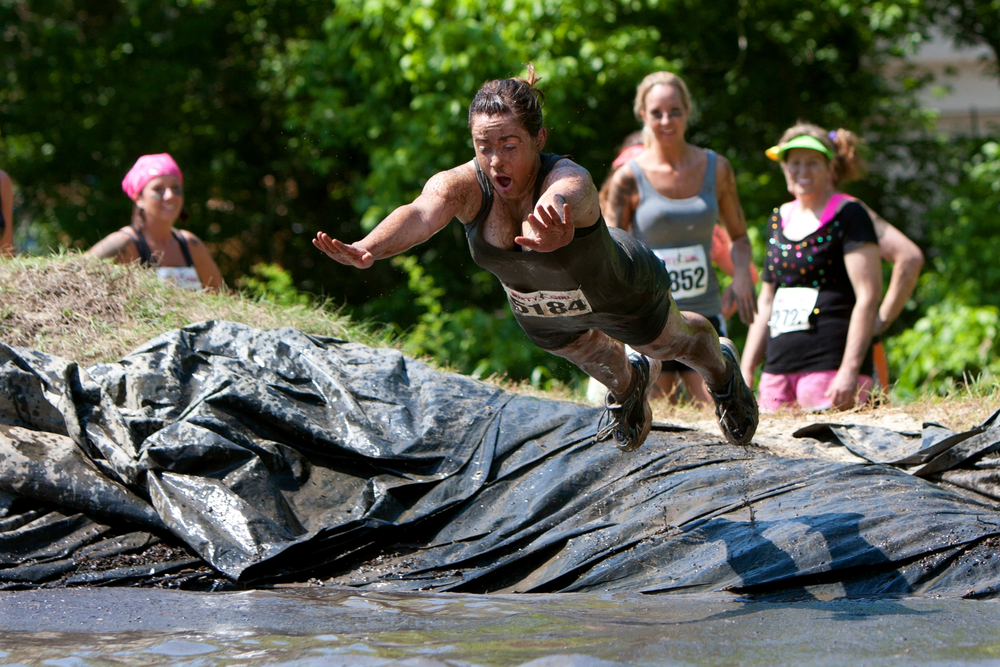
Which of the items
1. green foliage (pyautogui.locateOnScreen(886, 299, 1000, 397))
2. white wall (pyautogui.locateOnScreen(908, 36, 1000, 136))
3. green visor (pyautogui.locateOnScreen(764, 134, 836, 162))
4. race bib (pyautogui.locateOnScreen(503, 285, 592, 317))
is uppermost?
white wall (pyautogui.locateOnScreen(908, 36, 1000, 136))

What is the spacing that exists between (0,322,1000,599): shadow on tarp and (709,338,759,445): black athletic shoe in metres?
0.22

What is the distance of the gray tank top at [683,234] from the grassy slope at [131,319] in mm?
713

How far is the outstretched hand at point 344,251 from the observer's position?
2.82m

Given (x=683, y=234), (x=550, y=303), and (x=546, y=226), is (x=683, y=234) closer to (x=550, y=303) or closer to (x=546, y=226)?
(x=550, y=303)

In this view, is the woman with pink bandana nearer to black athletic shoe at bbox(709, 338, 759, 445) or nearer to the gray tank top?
the gray tank top

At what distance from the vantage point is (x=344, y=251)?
2828mm

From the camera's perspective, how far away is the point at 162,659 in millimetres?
3000

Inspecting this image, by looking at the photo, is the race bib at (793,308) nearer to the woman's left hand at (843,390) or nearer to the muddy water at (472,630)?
the woman's left hand at (843,390)

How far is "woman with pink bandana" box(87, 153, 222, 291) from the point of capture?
6355 mm

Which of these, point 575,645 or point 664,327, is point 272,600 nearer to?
point 575,645

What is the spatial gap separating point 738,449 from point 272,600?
230 cm

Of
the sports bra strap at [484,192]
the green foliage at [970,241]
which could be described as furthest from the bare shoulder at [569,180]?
the green foliage at [970,241]

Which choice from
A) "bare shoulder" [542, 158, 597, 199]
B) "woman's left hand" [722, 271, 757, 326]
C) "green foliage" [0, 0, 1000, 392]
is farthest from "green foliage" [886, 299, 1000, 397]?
"bare shoulder" [542, 158, 597, 199]

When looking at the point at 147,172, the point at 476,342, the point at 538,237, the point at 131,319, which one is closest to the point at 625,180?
the point at 538,237
